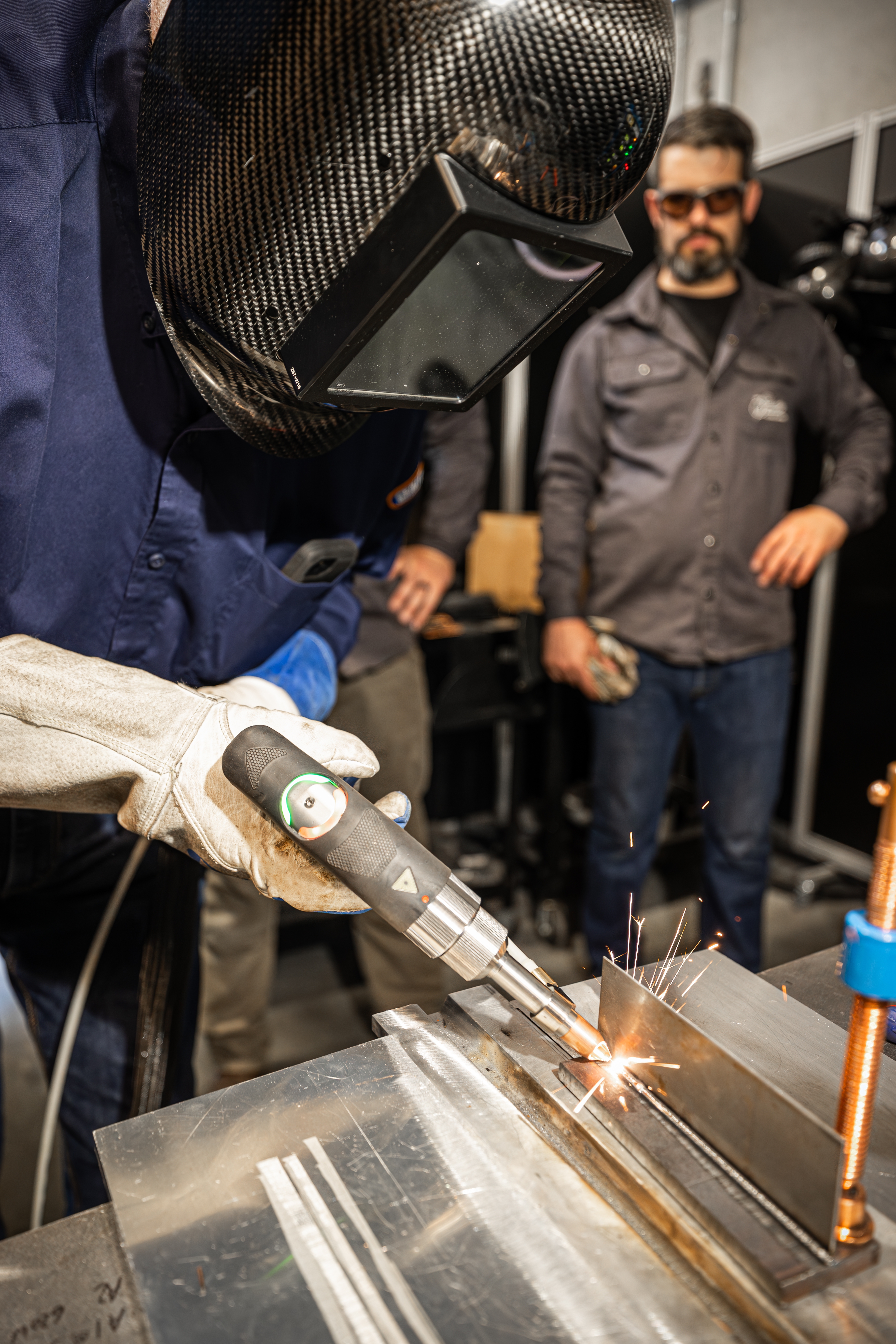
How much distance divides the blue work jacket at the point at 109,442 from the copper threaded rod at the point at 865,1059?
797 millimetres

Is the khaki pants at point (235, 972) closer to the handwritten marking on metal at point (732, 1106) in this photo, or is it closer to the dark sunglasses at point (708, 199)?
the handwritten marking on metal at point (732, 1106)

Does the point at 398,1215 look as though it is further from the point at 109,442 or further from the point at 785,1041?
the point at 109,442

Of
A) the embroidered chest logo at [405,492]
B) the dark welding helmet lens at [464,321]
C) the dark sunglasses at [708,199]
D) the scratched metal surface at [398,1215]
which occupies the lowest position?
the scratched metal surface at [398,1215]

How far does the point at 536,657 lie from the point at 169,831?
1.72 meters

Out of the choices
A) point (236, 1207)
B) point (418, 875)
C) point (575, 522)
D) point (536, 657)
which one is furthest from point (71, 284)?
point (536, 657)

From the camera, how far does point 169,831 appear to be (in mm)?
871

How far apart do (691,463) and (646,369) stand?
0.89ft

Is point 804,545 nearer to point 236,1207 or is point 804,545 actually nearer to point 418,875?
point 418,875

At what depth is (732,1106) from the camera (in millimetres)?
644

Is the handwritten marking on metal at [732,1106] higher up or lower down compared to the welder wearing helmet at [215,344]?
lower down

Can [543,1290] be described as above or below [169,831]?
below

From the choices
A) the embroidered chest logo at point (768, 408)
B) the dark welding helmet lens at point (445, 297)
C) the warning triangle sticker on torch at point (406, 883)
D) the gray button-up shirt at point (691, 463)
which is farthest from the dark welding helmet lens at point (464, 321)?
the embroidered chest logo at point (768, 408)

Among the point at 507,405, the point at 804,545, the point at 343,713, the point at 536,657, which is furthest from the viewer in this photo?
the point at 507,405

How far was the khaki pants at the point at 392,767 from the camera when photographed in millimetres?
2035
